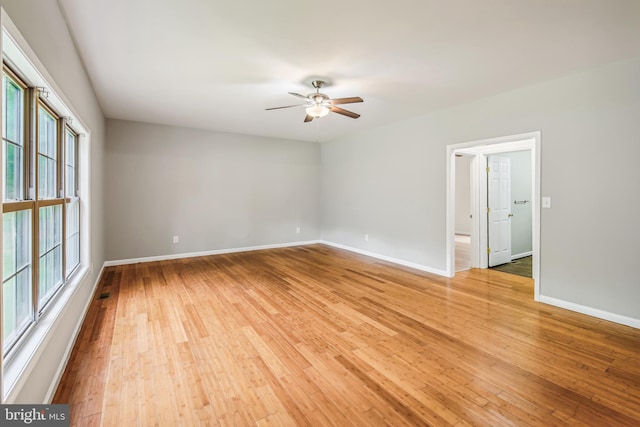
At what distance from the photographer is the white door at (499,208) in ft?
17.0

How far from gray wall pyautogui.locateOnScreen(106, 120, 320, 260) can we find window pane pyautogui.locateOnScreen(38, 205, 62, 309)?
2910 millimetres

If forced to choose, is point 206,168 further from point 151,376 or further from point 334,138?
point 151,376

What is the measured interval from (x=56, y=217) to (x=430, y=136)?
15.5ft

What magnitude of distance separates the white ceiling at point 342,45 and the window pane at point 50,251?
151cm

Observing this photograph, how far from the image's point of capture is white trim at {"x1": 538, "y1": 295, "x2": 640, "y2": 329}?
9.41 ft

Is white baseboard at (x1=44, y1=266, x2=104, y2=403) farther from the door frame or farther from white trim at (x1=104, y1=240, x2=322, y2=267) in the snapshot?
the door frame

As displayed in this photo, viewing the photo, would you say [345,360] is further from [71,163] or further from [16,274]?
[71,163]

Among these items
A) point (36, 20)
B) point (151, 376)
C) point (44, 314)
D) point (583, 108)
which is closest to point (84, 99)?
point (36, 20)

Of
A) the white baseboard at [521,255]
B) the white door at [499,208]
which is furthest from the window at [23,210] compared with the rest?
the white baseboard at [521,255]

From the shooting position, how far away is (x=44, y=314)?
1964mm

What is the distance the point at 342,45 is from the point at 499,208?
4.33 meters

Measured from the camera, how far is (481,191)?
512 centimetres

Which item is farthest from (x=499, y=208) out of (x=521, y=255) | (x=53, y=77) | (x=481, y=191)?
(x=53, y=77)

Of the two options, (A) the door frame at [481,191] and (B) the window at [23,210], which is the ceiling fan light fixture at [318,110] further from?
(B) the window at [23,210]
